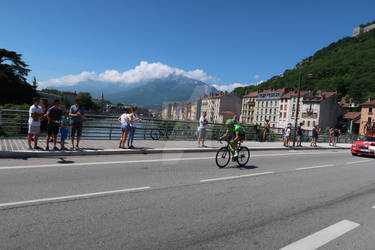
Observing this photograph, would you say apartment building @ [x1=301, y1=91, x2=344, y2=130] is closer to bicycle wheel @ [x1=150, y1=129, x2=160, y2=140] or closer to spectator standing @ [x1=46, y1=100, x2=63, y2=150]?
bicycle wheel @ [x1=150, y1=129, x2=160, y2=140]

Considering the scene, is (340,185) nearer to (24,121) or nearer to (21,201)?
(21,201)

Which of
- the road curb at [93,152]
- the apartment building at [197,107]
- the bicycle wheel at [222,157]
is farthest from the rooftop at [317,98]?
the bicycle wheel at [222,157]

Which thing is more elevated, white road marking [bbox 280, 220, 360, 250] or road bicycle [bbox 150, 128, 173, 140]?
road bicycle [bbox 150, 128, 173, 140]

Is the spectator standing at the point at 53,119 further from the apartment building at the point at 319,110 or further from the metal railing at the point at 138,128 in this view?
the apartment building at the point at 319,110

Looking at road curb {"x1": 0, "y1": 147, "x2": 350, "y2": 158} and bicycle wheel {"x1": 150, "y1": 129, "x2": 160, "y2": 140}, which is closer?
road curb {"x1": 0, "y1": 147, "x2": 350, "y2": 158}

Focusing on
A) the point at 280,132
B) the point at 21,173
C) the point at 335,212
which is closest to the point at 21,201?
the point at 21,173

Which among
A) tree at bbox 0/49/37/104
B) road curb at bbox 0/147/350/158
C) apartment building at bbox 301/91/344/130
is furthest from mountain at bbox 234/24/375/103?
road curb at bbox 0/147/350/158

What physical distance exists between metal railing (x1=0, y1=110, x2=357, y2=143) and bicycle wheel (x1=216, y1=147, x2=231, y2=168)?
5.96 meters

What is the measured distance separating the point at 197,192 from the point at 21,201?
3.25 m

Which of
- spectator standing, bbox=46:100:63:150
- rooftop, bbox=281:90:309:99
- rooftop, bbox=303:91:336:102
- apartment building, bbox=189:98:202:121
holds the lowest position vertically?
spectator standing, bbox=46:100:63:150

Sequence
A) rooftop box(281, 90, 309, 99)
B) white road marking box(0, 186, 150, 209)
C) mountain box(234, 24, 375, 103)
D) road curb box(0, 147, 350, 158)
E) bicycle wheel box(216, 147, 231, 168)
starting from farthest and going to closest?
mountain box(234, 24, 375, 103) < rooftop box(281, 90, 309, 99) < bicycle wheel box(216, 147, 231, 168) < road curb box(0, 147, 350, 158) < white road marking box(0, 186, 150, 209)

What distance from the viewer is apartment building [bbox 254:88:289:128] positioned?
312 ft

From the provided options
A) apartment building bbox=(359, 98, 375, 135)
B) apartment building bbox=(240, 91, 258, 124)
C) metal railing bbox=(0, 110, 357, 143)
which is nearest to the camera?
metal railing bbox=(0, 110, 357, 143)

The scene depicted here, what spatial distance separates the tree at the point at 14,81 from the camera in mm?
43906
